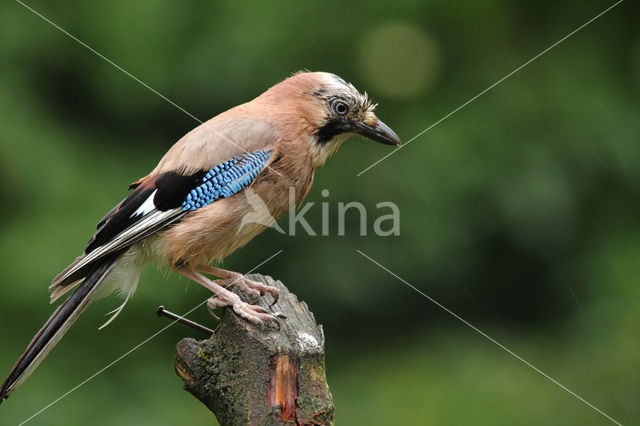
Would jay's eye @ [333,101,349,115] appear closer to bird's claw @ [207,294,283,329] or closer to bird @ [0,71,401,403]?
bird @ [0,71,401,403]

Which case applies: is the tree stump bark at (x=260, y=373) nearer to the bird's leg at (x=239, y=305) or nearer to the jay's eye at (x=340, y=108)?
the bird's leg at (x=239, y=305)

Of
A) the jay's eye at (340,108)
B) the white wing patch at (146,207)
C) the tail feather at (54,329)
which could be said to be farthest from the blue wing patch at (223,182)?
the jay's eye at (340,108)

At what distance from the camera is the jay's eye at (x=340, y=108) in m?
3.75

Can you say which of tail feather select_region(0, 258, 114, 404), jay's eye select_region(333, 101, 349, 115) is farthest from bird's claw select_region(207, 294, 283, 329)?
jay's eye select_region(333, 101, 349, 115)

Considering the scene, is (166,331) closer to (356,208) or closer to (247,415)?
(356,208)

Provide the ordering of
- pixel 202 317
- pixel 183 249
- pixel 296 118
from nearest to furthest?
pixel 183 249, pixel 296 118, pixel 202 317

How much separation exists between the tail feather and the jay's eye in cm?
132

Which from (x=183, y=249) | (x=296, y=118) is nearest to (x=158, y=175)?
(x=183, y=249)

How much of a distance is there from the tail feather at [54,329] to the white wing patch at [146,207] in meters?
0.28

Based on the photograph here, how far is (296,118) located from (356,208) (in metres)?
1.36

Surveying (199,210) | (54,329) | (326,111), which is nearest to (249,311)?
(199,210)

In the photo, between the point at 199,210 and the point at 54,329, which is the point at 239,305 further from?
the point at 54,329

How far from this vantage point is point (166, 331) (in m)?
4.74

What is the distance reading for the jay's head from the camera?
3732 millimetres
